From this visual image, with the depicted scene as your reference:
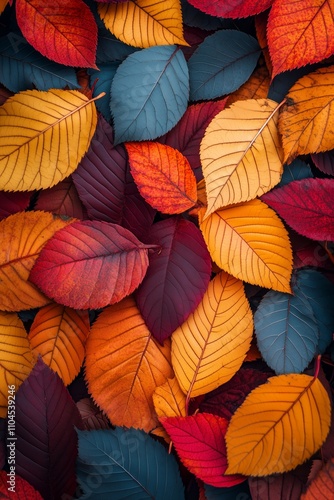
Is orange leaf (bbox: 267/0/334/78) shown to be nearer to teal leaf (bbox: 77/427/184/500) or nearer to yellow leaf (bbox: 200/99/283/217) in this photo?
yellow leaf (bbox: 200/99/283/217)

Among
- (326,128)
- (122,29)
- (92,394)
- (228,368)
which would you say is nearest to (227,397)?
(228,368)

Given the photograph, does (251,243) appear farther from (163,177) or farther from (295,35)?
(295,35)

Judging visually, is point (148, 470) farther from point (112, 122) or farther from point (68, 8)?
point (68, 8)

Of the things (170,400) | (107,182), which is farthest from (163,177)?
(170,400)

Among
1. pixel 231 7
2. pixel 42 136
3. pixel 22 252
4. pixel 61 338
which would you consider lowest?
pixel 61 338

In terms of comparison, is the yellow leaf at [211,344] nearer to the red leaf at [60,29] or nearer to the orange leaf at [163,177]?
the orange leaf at [163,177]

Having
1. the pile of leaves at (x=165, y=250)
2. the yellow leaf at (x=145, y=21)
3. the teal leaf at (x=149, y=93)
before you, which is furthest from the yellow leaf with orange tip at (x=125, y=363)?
the yellow leaf at (x=145, y=21)
